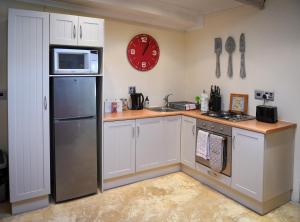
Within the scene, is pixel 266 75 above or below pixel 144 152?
above

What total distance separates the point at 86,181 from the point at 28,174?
663 mm


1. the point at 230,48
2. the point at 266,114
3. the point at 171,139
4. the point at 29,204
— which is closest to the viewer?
the point at 29,204

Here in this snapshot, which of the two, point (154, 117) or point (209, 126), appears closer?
point (209, 126)

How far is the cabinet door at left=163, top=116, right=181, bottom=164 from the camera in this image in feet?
12.0

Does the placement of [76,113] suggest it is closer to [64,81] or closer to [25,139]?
[64,81]

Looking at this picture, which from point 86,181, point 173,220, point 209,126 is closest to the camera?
point 173,220

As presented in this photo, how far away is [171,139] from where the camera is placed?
3707 millimetres

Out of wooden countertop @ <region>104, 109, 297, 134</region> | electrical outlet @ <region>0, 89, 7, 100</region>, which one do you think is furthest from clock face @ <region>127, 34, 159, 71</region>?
electrical outlet @ <region>0, 89, 7, 100</region>

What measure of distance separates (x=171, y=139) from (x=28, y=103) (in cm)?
202

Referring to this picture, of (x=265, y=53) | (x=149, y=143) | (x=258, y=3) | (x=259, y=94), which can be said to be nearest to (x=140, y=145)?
(x=149, y=143)

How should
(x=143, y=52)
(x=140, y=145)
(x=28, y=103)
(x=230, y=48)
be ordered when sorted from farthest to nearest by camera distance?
1. (x=143, y=52)
2. (x=230, y=48)
3. (x=140, y=145)
4. (x=28, y=103)

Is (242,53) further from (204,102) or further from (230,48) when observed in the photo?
(204,102)

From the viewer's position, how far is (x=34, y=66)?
2.58 meters

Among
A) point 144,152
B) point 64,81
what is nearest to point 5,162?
point 64,81
